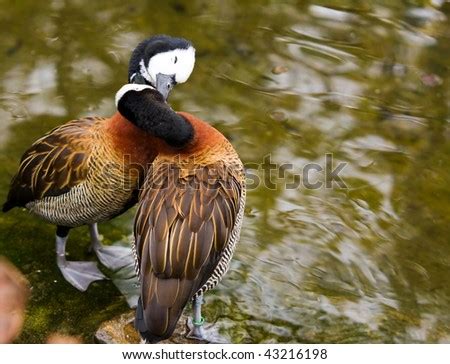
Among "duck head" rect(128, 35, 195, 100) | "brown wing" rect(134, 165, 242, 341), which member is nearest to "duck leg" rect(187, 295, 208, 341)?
"brown wing" rect(134, 165, 242, 341)

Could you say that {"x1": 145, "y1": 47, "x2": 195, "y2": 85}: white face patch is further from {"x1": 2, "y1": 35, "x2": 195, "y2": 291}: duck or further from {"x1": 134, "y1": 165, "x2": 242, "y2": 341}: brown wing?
{"x1": 134, "y1": 165, "x2": 242, "y2": 341}: brown wing

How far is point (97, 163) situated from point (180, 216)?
2.21 feet

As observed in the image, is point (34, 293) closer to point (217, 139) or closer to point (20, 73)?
point (217, 139)

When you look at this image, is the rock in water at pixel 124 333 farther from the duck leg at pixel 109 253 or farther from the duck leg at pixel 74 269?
the duck leg at pixel 109 253

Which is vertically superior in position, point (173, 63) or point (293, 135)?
point (173, 63)

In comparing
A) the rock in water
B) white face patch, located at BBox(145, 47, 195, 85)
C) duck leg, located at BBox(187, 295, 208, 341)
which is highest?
white face patch, located at BBox(145, 47, 195, 85)

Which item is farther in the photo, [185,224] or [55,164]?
[55,164]

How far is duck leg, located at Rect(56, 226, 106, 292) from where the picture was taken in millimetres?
4688

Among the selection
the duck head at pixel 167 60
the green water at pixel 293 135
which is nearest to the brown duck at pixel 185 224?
the duck head at pixel 167 60

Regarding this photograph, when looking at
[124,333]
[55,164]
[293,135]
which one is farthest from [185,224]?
[293,135]

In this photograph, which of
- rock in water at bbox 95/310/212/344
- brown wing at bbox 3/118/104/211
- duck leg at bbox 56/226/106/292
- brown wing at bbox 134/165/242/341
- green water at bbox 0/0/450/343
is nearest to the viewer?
brown wing at bbox 134/165/242/341

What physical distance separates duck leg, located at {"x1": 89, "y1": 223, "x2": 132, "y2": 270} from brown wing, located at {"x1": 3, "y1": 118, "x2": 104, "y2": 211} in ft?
1.55

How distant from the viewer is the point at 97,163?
14.2 ft

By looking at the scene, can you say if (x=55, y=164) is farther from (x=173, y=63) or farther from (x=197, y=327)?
(x=197, y=327)
